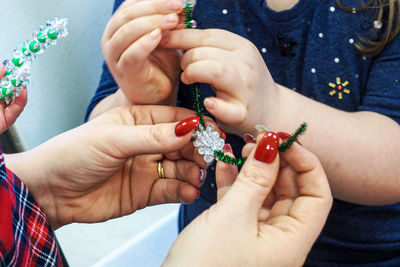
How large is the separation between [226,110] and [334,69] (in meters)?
0.24

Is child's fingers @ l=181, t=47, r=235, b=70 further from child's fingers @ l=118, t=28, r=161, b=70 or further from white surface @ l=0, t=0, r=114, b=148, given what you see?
white surface @ l=0, t=0, r=114, b=148

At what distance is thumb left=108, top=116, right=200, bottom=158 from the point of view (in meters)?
0.49

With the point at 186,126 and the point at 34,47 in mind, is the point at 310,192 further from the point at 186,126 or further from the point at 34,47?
the point at 34,47

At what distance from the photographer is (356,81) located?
60cm

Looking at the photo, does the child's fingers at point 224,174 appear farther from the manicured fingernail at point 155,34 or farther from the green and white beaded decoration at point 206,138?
the manicured fingernail at point 155,34

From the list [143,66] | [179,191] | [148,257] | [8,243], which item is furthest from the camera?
[148,257]

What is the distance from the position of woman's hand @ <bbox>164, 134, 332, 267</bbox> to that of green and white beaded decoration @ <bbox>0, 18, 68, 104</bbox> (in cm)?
26

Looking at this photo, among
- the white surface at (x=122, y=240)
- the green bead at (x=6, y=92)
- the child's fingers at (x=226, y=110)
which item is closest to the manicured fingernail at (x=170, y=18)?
the child's fingers at (x=226, y=110)

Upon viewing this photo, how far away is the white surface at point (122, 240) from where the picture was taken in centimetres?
85

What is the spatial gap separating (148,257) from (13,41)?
1.77 feet

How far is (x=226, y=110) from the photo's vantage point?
17.9 inches

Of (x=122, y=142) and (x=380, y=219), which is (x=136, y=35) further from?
(x=380, y=219)

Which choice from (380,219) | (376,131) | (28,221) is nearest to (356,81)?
(376,131)

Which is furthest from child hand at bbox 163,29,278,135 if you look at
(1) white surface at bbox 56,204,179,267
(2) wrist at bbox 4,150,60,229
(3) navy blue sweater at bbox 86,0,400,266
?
(1) white surface at bbox 56,204,179,267
